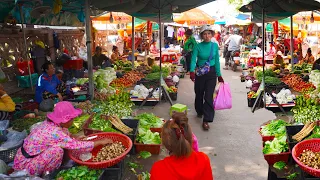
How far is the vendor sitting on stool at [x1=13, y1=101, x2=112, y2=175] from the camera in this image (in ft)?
11.8

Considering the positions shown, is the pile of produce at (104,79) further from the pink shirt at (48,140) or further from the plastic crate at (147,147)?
the pink shirt at (48,140)

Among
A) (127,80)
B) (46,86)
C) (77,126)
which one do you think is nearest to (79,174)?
(77,126)

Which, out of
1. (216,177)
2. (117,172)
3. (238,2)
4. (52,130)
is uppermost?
(238,2)

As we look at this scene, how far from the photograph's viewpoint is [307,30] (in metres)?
19.1

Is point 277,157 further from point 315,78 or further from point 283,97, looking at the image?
point 315,78

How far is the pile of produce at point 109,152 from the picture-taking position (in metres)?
3.82

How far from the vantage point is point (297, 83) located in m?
9.34

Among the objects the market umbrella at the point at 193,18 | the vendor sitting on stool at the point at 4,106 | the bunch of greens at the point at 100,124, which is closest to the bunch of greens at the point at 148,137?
the bunch of greens at the point at 100,124

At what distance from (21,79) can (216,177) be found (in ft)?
23.6

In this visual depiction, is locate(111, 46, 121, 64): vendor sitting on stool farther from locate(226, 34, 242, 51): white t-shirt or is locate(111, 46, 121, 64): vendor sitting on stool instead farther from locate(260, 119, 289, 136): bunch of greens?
locate(260, 119, 289, 136): bunch of greens

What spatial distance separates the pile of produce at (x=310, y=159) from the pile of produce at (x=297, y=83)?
5.28m

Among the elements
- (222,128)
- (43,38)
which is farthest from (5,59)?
(222,128)

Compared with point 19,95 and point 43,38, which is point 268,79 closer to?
point 19,95

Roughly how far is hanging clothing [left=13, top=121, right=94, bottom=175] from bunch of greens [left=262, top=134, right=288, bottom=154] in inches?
100
